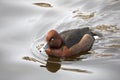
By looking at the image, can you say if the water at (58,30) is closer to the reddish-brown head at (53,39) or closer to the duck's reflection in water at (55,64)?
the duck's reflection in water at (55,64)

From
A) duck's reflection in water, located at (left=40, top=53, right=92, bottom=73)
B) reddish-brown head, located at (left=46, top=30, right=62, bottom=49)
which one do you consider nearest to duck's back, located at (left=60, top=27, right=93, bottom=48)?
reddish-brown head, located at (left=46, top=30, right=62, bottom=49)

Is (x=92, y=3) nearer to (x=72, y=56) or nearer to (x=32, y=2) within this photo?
(x=32, y=2)

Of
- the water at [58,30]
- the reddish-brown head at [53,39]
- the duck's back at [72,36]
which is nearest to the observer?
the water at [58,30]

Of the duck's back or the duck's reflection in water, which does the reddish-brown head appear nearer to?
the duck's back

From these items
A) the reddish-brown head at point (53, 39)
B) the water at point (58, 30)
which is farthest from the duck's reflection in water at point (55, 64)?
the reddish-brown head at point (53, 39)

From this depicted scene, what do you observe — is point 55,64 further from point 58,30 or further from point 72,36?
point 58,30

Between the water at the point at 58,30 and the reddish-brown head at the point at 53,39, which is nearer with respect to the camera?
the water at the point at 58,30

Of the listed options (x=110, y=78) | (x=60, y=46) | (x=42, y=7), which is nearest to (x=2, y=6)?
(x=42, y=7)

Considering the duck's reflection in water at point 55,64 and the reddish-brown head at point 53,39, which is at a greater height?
the reddish-brown head at point 53,39

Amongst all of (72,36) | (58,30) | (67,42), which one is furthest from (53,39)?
(58,30)
